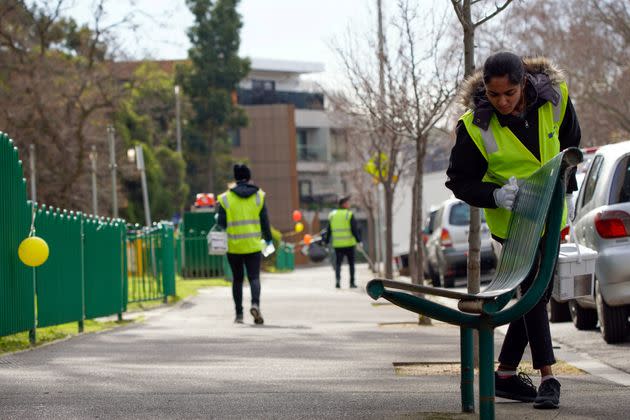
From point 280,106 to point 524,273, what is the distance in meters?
82.6

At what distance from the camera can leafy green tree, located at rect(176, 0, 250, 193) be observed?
7125 centimetres

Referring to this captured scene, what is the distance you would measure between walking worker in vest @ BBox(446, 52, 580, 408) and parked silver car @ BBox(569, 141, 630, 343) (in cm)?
416

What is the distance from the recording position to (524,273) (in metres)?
5.45

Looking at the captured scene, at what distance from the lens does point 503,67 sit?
6.17 metres

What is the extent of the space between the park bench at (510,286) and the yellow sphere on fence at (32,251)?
5272 millimetres

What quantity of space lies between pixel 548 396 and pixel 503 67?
1584 millimetres

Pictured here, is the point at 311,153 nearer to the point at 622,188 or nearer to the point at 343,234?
the point at 343,234

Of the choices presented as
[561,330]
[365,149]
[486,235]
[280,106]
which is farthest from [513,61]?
[280,106]

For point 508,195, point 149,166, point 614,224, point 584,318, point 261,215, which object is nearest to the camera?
point 508,195

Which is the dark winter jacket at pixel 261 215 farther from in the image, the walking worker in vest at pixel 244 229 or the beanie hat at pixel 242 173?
the beanie hat at pixel 242 173

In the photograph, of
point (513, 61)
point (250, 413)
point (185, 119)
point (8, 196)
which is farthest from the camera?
point (185, 119)

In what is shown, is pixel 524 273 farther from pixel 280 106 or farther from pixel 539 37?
pixel 280 106

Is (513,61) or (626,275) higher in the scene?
(513,61)

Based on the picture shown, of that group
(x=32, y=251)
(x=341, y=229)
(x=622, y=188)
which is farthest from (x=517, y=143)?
(x=341, y=229)
